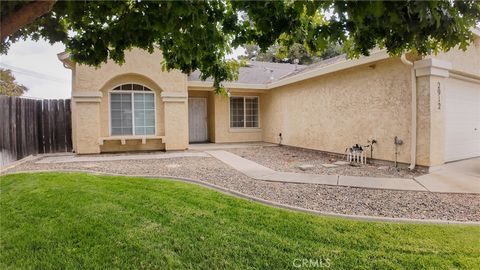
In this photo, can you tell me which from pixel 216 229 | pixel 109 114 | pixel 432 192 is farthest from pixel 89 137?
pixel 432 192

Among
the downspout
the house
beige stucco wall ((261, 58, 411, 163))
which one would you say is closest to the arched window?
the house

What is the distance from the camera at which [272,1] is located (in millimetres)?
3354

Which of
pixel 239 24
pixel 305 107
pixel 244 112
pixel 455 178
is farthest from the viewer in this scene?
pixel 244 112

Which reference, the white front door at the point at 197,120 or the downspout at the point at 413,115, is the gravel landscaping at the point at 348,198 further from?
the white front door at the point at 197,120

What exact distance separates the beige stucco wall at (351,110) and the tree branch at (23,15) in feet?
29.7

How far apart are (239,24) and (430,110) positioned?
6695 mm

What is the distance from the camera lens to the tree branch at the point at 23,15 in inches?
95.7

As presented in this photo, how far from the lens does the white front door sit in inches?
690

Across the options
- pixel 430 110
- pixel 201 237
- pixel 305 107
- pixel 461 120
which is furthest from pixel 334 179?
pixel 305 107

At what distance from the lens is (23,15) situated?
2.49 meters

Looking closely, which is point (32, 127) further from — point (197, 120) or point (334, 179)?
point (334, 179)

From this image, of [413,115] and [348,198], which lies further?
[413,115]

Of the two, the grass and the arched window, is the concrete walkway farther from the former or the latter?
the arched window

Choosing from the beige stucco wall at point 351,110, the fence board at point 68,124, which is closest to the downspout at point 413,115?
the beige stucco wall at point 351,110
